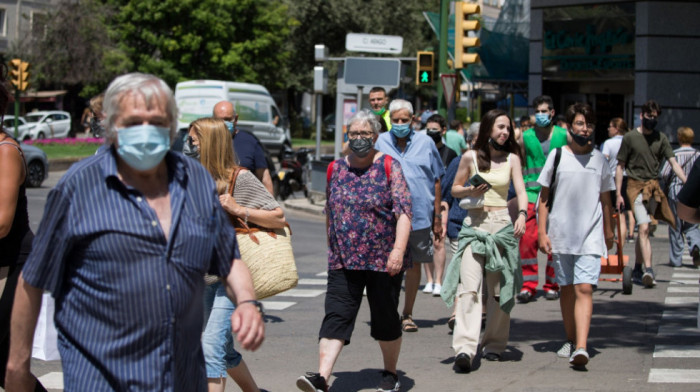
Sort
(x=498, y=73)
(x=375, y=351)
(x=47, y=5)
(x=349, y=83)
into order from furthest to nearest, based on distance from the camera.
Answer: (x=47, y=5), (x=498, y=73), (x=349, y=83), (x=375, y=351)

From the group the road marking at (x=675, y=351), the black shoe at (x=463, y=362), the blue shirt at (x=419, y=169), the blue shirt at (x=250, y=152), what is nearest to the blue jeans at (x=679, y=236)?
the road marking at (x=675, y=351)

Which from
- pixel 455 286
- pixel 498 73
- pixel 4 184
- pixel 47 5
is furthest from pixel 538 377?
pixel 47 5

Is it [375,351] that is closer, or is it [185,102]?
[375,351]

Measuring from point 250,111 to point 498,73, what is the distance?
31.9ft

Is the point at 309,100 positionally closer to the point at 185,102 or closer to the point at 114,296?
the point at 185,102

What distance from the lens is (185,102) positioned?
32500 millimetres

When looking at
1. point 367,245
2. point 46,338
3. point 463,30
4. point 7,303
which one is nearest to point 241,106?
point 463,30

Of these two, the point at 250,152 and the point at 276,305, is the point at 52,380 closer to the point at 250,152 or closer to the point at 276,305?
the point at 250,152

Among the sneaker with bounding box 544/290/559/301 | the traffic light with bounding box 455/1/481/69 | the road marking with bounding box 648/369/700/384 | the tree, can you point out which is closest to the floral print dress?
the road marking with bounding box 648/369/700/384

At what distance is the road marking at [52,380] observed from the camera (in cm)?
666

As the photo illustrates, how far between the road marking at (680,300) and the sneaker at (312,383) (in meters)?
5.18

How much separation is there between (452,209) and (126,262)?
706 centimetres

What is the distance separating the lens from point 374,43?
63.7ft

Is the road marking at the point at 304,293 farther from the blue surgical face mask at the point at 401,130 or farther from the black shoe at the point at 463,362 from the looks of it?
the black shoe at the point at 463,362
